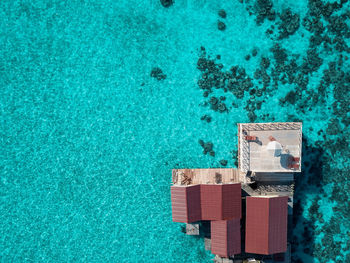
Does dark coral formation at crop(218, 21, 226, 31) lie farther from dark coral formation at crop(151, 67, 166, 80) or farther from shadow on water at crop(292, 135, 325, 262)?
shadow on water at crop(292, 135, 325, 262)

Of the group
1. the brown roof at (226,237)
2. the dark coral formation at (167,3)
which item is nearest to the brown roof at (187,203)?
the brown roof at (226,237)

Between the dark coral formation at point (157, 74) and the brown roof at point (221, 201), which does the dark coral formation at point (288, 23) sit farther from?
the brown roof at point (221, 201)

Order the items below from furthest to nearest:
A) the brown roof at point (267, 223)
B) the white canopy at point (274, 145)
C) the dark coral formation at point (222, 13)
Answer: the dark coral formation at point (222, 13) < the brown roof at point (267, 223) < the white canopy at point (274, 145)

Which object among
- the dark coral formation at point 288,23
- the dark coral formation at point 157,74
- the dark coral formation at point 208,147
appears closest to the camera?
the dark coral formation at point 288,23

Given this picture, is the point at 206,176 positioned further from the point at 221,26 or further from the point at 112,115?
the point at 221,26

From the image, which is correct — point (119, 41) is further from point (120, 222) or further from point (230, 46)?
point (120, 222)

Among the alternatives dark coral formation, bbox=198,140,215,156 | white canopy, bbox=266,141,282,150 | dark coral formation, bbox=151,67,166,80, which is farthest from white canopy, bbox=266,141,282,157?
dark coral formation, bbox=151,67,166,80

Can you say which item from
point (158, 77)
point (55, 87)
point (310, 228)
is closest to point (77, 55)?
point (55, 87)
